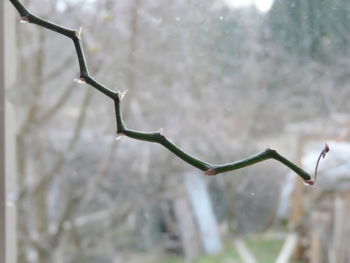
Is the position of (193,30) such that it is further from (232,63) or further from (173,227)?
(173,227)

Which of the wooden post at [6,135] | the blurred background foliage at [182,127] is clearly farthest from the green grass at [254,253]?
the wooden post at [6,135]

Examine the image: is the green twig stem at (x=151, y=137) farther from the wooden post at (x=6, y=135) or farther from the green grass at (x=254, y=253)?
the green grass at (x=254, y=253)

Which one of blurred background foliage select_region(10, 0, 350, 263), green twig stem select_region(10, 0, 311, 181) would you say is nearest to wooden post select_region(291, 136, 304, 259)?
blurred background foliage select_region(10, 0, 350, 263)

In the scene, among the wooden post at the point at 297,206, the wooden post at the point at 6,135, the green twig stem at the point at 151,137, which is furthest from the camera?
the wooden post at the point at 297,206

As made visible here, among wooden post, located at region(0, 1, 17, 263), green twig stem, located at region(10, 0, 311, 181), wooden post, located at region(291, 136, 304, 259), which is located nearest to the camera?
green twig stem, located at region(10, 0, 311, 181)

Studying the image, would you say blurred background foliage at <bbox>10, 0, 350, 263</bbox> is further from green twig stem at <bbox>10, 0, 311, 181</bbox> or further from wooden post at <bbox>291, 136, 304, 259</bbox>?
green twig stem at <bbox>10, 0, 311, 181</bbox>

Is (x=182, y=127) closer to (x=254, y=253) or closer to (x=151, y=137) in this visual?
(x=254, y=253)

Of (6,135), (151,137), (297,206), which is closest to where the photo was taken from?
(151,137)

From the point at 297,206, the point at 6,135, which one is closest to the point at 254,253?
the point at 297,206

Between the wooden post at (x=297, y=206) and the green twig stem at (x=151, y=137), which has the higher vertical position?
the green twig stem at (x=151, y=137)
